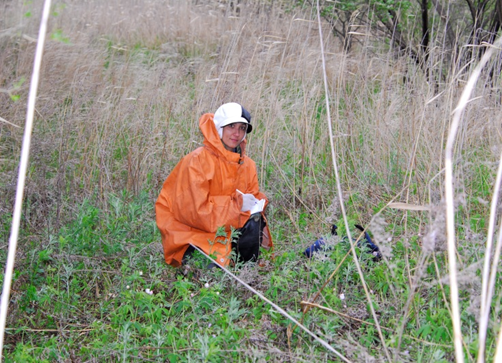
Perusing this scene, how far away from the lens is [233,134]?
3.69 m

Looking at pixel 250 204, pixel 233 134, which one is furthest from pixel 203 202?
pixel 233 134

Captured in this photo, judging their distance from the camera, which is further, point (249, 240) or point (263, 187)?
point (263, 187)

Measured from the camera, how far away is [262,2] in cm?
793

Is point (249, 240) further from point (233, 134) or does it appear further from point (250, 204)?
point (233, 134)

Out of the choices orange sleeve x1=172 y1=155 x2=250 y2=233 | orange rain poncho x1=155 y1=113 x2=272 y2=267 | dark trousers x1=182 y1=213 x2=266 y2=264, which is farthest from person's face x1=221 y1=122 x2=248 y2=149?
dark trousers x1=182 y1=213 x2=266 y2=264

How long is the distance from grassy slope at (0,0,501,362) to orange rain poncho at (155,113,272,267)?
0.20 metres

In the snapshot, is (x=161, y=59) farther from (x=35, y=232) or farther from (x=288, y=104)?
(x=35, y=232)

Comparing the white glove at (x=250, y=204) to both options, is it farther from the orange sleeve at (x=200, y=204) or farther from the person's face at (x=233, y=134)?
the person's face at (x=233, y=134)

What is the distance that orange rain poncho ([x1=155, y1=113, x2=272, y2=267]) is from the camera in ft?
11.4

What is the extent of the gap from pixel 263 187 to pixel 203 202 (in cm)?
128

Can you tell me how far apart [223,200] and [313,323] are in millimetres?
1122

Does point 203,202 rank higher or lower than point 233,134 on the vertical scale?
lower

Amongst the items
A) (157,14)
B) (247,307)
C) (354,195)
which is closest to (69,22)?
(157,14)

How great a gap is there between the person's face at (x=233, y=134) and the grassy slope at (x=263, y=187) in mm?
715
